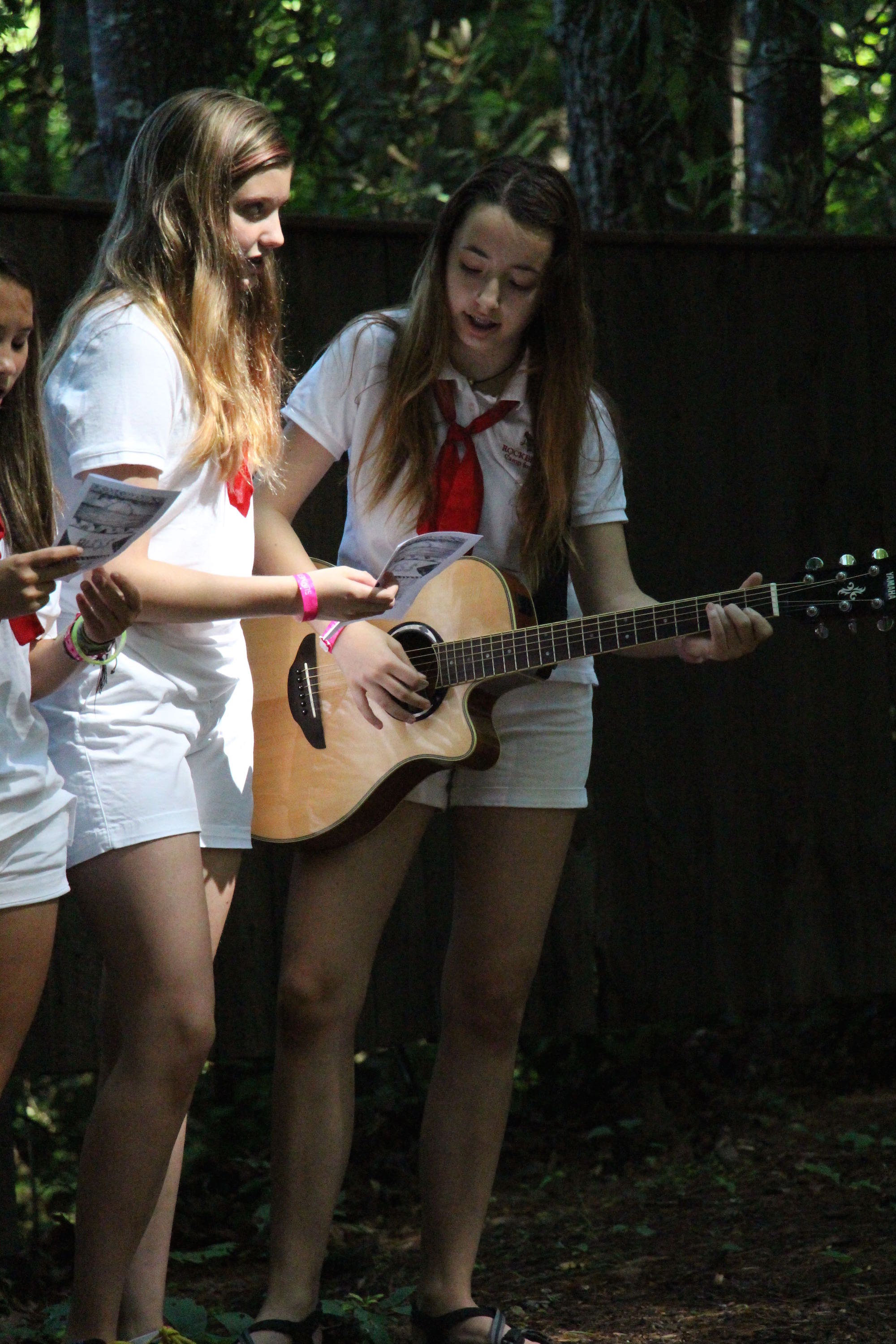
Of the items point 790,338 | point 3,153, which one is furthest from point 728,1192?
point 3,153

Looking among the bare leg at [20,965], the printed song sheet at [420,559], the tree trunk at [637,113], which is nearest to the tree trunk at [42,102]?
the tree trunk at [637,113]

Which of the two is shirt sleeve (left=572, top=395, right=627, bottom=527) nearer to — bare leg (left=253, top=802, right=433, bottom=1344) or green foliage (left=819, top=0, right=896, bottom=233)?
bare leg (left=253, top=802, right=433, bottom=1344)

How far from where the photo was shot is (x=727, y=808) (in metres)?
4.37

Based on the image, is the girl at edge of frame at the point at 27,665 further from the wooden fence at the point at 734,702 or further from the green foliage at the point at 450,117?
the green foliage at the point at 450,117

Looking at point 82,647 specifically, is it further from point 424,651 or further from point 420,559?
point 424,651

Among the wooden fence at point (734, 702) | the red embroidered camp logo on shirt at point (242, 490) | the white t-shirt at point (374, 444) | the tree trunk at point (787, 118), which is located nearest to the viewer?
the red embroidered camp logo on shirt at point (242, 490)

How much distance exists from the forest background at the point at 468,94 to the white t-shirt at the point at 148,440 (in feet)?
6.88

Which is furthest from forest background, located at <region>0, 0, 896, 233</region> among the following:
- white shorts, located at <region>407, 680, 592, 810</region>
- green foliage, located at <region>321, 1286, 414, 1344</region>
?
green foliage, located at <region>321, 1286, 414, 1344</region>

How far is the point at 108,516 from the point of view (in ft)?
6.63

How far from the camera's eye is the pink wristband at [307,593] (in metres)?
2.49

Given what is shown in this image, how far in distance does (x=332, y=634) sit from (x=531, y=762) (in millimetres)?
474

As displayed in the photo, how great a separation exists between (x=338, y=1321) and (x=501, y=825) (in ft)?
3.65

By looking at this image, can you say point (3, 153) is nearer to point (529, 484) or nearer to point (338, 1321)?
point (529, 484)

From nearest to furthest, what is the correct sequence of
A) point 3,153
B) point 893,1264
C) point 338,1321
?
point 338,1321 → point 893,1264 → point 3,153
